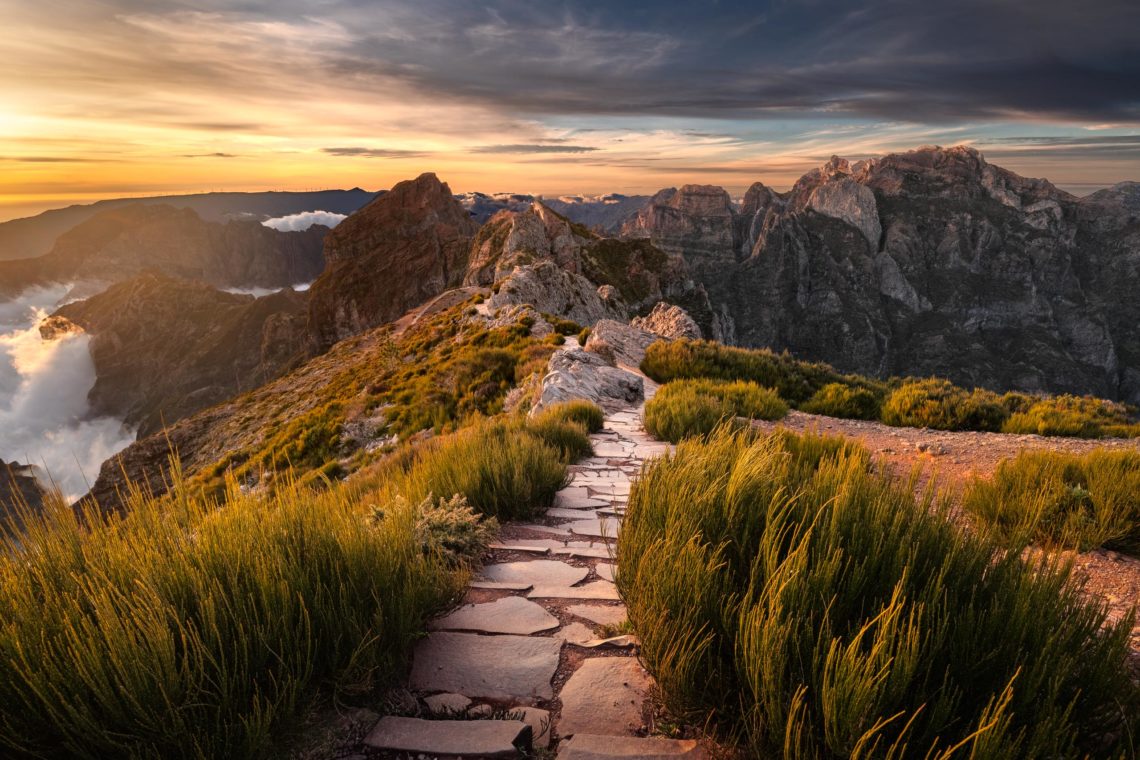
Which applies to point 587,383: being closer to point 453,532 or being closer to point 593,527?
point 593,527

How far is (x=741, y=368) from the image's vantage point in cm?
1482

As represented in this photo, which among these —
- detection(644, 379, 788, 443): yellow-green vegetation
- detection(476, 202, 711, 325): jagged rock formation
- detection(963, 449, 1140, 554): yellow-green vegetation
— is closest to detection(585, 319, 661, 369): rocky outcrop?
detection(644, 379, 788, 443): yellow-green vegetation

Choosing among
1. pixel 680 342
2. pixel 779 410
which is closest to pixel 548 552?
pixel 779 410

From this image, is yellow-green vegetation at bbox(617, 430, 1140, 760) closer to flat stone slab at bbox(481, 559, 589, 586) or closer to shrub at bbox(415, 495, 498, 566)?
flat stone slab at bbox(481, 559, 589, 586)

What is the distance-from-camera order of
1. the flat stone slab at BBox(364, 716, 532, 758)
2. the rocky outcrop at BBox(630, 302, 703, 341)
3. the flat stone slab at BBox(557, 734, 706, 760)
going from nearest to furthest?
1. the flat stone slab at BBox(557, 734, 706, 760)
2. the flat stone slab at BBox(364, 716, 532, 758)
3. the rocky outcrop at BBox(630, 302, 703, 341)

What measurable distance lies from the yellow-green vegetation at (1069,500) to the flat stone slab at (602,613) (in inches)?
99.0

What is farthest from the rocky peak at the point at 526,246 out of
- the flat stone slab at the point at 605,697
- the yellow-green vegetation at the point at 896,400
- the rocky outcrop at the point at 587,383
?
the flat stone slab at the point at 605,697

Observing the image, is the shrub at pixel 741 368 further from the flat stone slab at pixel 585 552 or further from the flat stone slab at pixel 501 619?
the flat stone slab at pixel 501 619

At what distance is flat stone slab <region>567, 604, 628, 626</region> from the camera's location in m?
3.22

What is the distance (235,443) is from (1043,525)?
122 feet

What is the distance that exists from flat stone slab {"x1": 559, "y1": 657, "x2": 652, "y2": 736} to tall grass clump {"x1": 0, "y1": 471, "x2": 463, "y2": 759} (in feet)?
2.70

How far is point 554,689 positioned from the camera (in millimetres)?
2617

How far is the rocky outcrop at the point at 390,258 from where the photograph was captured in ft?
464

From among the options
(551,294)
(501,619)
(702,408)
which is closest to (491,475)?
(501,619)
